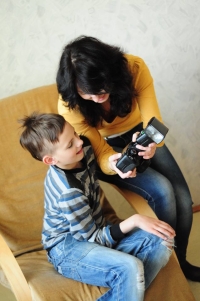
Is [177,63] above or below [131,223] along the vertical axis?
above

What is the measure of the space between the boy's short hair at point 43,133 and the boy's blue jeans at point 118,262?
0.31 meters

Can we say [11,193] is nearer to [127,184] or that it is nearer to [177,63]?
[127,184]

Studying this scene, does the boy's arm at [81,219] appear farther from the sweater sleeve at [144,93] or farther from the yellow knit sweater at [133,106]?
the sweater sleeve at [144,93]

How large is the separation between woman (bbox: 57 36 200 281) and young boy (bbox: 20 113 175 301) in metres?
0.11

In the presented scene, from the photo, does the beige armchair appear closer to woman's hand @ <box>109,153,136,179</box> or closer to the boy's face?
woman's hand @ <box>109,153,136,179</box>

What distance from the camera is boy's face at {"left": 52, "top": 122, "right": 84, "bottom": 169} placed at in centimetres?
120

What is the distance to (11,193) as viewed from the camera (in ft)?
5.02

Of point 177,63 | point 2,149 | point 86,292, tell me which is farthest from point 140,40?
point 86,292

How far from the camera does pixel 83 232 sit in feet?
4.01

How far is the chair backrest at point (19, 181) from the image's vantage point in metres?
1.51

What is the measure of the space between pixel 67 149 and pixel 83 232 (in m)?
0.26

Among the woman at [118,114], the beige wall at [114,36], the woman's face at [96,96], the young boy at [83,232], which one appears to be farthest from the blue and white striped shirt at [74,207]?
the beige wall at [114,36]

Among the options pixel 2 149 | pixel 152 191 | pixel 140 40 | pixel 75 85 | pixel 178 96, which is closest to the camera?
pixel 75 85

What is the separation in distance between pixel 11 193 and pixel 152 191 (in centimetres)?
55
